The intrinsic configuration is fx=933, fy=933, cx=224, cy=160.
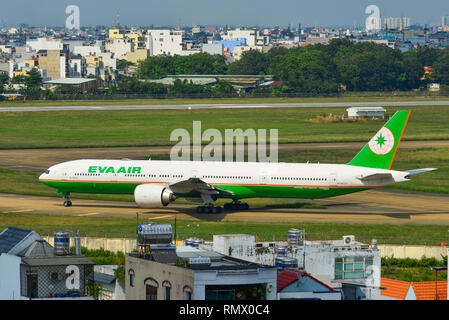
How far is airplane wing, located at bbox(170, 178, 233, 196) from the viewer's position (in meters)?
75.1

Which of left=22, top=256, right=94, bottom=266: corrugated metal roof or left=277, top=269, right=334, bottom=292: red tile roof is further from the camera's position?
left=22, top=256, right=94, bottom=266: corrugated metal roof

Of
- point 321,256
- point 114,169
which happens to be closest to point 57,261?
point 321,256

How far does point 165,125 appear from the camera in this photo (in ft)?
523

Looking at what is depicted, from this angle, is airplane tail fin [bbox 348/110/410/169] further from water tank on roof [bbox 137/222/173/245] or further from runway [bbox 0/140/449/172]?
runway [bbox 0/140/449/172]

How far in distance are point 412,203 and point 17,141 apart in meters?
71.7

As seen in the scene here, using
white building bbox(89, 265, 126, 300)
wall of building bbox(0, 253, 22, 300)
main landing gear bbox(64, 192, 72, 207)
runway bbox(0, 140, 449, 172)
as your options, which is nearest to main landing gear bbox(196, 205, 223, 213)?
main landing gear bbox(64, 192, 72, 207)

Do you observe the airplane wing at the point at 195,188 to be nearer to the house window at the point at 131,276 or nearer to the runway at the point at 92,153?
the runway at the point at 92,153

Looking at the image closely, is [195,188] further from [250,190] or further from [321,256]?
[321,256]

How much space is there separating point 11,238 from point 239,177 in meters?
39.8

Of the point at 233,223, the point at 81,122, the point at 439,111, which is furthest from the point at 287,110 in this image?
the point at 233,223

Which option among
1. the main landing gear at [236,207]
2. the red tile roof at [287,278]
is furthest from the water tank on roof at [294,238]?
the main landing gear at [236,207]

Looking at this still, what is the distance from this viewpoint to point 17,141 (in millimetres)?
137375

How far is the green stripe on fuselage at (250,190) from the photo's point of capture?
7606 centimetres

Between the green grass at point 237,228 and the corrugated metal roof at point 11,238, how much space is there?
24.1 metres
